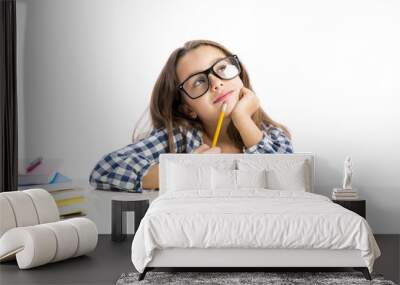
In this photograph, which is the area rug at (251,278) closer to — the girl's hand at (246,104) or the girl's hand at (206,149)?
the girl's hand at (206,149)

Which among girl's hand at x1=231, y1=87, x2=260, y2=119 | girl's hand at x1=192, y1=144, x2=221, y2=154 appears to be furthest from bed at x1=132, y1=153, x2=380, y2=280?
girl's hand at x1=231, y1=87, x2=260, y2=119

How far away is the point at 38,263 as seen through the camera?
16.9 feet

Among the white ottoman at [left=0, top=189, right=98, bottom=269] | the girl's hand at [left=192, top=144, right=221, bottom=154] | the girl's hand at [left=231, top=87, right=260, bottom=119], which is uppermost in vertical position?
the girl's hand at [left=231, top=87, right=260, bottom=119]

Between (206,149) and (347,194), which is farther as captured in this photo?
(206,149)

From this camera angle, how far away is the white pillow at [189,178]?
626 centimetres

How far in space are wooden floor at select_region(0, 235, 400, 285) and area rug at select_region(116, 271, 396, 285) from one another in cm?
18

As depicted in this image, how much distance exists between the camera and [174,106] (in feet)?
22.4

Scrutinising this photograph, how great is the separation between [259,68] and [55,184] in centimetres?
250

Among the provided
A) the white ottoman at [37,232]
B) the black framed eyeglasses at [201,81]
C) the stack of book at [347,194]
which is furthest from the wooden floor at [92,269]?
the black framed eyeglasses at [201,81]

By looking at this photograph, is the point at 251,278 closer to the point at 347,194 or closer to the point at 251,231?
the point at 251,231

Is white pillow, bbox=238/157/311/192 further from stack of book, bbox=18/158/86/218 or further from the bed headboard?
stack of book, bbox=18/158/86/218

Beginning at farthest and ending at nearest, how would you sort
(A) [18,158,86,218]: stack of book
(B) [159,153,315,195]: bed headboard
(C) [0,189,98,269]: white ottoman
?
1. (A) [18,158,86,218]: stack of book
2. (B) [159,153,315,195]: bed headboard
3. (C) [0,189,98,269]: white ottoman

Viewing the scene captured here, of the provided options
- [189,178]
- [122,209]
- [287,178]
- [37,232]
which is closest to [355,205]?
[287,178]

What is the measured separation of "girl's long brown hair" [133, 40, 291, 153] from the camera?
6824 millimetres
